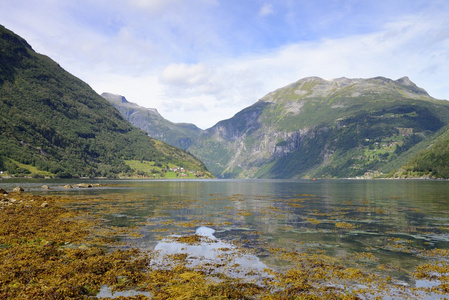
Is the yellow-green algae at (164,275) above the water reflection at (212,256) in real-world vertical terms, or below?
above

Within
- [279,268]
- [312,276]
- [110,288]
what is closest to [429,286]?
[312,276]

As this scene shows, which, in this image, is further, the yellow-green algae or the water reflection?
the water reflection

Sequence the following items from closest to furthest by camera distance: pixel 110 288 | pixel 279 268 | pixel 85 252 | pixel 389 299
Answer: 1. pixel 389 299
2. pixel 110 288
3. pixel 279 268
4. pixel 85 252

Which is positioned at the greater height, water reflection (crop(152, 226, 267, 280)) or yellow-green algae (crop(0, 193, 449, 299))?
yellow-green algae (crop(0, 193, 449, 299))

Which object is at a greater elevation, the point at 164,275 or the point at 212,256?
the point at 164,275

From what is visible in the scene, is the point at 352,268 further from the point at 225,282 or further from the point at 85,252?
the point at 85,252

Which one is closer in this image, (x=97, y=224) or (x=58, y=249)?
(x=58, y=249)

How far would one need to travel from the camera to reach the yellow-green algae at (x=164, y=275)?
14.8 m

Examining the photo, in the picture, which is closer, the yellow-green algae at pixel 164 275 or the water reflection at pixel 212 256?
the yellow-green algae at pixel 164 275

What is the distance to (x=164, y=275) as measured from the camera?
17.6 metres

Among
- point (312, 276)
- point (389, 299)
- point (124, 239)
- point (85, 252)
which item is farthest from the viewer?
point (124, 239)

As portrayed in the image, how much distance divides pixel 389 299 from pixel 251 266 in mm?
8637

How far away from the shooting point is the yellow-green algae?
1484cm

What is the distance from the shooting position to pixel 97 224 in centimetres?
3550
